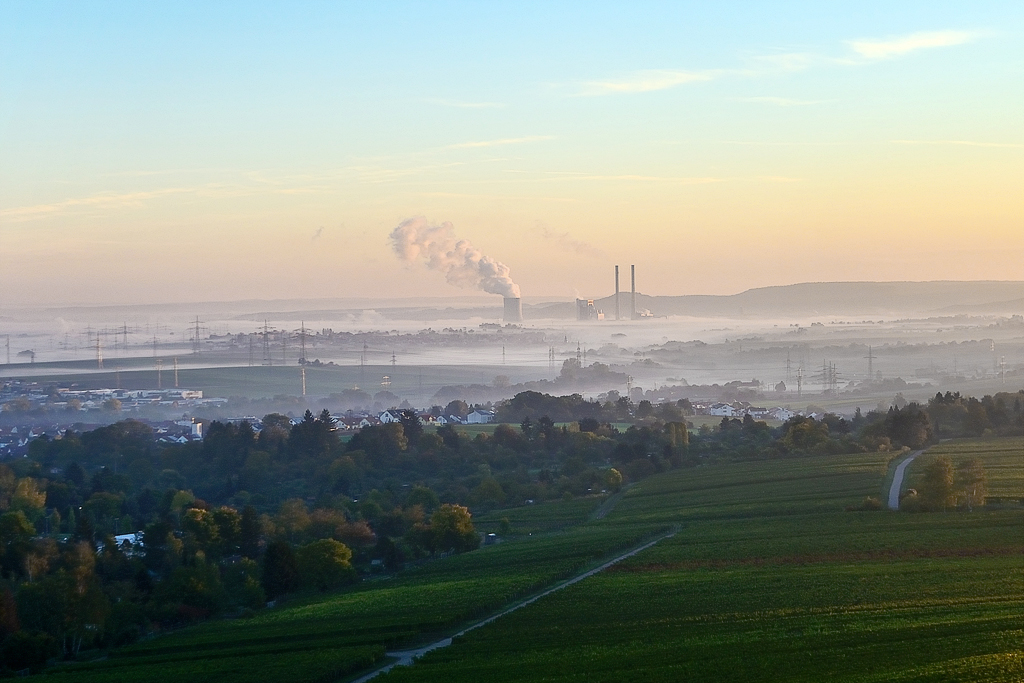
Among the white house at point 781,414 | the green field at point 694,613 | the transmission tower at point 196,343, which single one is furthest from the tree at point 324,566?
the transmission tower at point 196,343

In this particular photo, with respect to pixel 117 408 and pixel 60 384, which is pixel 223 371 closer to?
pixel 60 384

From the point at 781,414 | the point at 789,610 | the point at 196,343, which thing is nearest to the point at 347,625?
the point at 789,610

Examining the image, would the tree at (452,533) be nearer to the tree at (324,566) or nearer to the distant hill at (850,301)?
the tree at (324,566)

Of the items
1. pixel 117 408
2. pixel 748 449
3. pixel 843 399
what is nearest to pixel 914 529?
pixel 748 449

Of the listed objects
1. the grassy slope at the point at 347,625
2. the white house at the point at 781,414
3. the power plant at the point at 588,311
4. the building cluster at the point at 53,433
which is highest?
the power plant at the point at 588,311

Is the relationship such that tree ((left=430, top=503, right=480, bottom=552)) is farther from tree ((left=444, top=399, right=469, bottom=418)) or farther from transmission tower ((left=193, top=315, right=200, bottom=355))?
transmission tower ((left=193, top=315, right=200, bottom=355))

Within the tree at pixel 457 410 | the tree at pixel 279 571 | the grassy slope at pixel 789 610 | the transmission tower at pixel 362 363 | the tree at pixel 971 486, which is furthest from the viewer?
the transmission tower at pixel 362 363

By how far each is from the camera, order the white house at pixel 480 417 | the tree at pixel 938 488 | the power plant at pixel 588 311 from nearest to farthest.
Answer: the tree at pixel 938 488, the white house at pixel 480 417, the power plant at pixel 588 311

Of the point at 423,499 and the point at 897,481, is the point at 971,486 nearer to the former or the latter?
the point at 897,481
